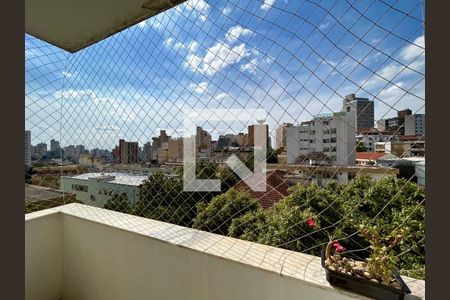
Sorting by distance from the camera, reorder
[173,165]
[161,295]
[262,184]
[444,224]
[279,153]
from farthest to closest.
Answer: [173,165], [262,184], [279,153], [161,295], [444,224]

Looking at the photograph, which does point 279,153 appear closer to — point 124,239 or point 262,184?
point 262,184

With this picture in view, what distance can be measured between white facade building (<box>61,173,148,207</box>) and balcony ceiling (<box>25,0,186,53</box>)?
0.95 metres

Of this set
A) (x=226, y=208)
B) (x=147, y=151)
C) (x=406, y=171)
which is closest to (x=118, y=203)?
(x=147, y=151)

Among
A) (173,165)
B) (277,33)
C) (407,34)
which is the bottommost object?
(173,165)

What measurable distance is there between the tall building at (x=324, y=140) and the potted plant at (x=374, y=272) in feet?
1.39

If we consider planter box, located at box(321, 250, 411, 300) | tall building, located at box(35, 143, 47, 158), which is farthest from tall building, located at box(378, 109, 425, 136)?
tall building, located at box(35, 143, 47, 158)

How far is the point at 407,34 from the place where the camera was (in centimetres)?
89

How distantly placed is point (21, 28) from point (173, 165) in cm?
142

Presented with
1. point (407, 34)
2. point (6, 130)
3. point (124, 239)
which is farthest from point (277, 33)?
point (124, 239)

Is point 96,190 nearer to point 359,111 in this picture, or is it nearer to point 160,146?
point 160,146

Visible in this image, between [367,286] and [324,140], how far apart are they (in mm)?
684

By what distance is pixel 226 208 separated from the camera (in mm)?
1850

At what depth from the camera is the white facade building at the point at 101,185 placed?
1.72m

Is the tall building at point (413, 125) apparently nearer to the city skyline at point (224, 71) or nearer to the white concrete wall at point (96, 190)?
the city skyline at point (224, 71)
